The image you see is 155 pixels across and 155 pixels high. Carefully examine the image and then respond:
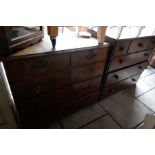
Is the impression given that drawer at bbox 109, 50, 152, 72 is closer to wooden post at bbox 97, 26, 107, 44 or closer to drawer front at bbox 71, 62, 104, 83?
drawer front at bbox 71, 62, 104, 83

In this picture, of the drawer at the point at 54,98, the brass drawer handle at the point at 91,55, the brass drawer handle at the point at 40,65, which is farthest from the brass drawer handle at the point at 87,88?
the brass drawer handle at the point at 40,65

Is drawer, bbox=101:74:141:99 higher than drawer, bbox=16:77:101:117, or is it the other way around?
drawer, bbox=16:77:101:117

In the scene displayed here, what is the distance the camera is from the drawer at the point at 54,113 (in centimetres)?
126

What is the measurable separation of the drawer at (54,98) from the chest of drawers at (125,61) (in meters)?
0.26

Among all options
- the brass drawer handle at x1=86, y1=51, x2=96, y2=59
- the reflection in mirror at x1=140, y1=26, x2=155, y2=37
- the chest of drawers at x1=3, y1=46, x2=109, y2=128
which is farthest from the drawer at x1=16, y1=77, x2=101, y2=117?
the reflection in mirror at x1=140, y1=26, x2=155, y2=37

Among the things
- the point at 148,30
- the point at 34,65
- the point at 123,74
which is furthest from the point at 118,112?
the point at 34,65

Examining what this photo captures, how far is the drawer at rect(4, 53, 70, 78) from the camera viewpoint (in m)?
0.86

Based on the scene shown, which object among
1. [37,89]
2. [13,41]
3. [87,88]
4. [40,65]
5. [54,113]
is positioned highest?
[13,41]

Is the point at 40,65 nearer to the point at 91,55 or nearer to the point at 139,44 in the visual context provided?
the point at 91,55

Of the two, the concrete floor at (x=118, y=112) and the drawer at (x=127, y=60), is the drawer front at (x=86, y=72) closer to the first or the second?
→ the drawer at (x=127, y=60)

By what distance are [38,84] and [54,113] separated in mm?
484

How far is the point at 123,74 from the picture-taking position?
1.86 meters
